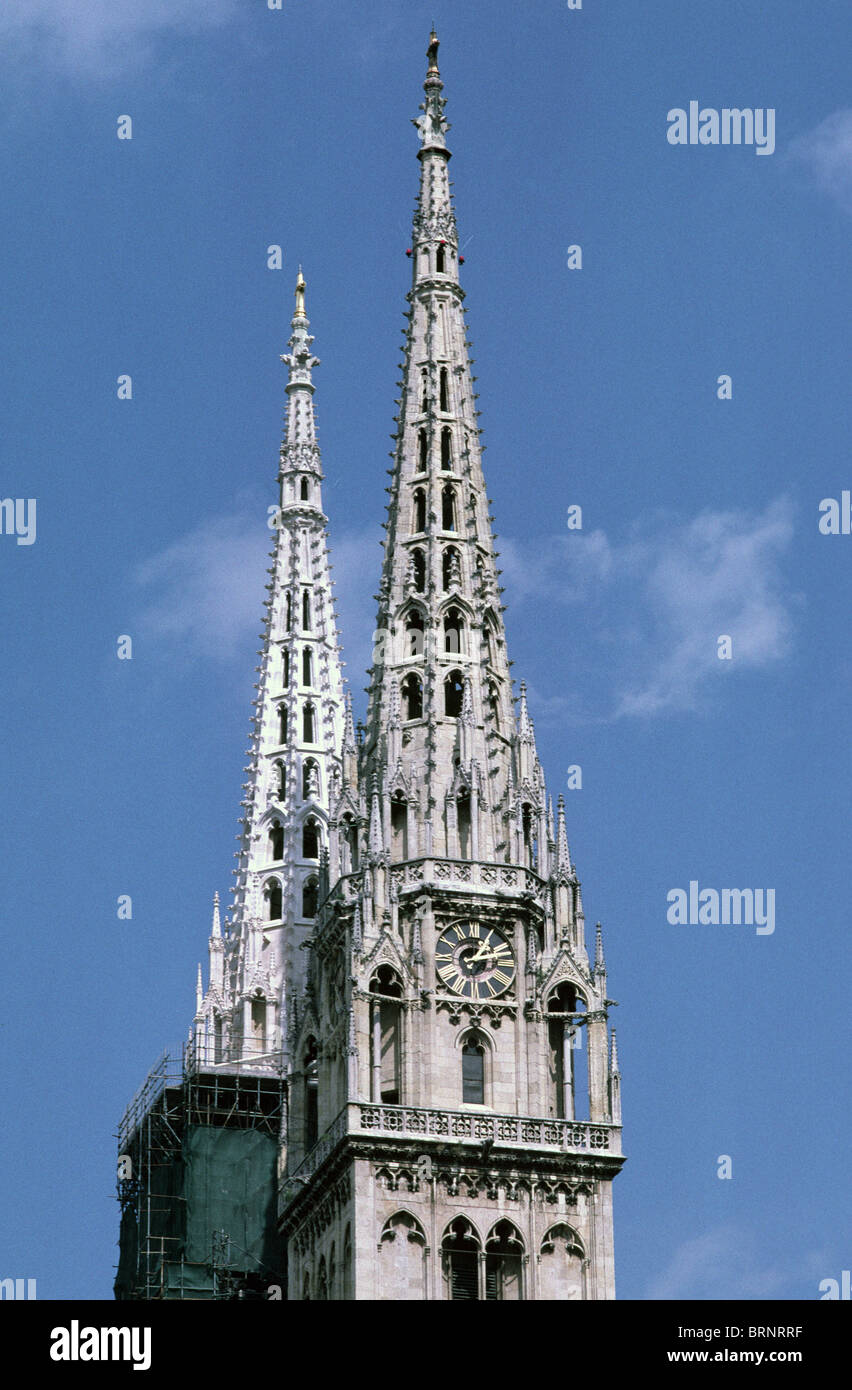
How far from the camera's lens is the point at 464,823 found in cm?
10706

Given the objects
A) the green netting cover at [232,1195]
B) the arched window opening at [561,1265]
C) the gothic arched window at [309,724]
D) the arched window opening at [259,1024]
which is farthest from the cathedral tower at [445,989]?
the gothic arched window at [309,724]

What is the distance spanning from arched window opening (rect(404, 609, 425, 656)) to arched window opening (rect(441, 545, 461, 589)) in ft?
4.96

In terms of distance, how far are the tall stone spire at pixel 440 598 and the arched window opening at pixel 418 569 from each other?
1.3 inches

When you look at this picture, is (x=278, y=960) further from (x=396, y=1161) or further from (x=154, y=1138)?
(x=396, y=1161)

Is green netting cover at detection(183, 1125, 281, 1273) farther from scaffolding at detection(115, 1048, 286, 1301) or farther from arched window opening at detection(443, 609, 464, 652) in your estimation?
arched window opening at detection(443, 609, 464, 652)

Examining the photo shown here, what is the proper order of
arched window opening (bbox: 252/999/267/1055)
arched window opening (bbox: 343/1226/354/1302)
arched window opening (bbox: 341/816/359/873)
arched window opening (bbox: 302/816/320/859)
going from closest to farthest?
arched window opening (bbox: 343/1226/354/1302)
arched window opening (bbox: 341/816/359/873)
arched window opening (bbox: 252/999/267/1055)
arched window opening (bbox: 302/816/320/859)

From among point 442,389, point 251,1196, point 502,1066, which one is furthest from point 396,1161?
point 442,389

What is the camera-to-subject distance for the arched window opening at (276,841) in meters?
128

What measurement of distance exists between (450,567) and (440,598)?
184 cm

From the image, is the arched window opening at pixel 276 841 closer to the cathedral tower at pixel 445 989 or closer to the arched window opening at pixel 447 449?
the cathedral tower at pixel 445 989

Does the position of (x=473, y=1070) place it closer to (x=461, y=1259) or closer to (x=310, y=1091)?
(x=461, y=1259)

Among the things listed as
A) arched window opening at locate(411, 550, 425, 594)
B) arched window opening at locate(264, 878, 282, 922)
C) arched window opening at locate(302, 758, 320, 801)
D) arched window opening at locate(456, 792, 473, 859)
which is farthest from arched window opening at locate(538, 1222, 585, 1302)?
arched window opening at locate(302, 758, 320, 801)

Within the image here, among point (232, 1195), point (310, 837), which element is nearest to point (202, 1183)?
point (232, 1195)

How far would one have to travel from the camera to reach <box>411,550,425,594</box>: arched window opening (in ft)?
370
